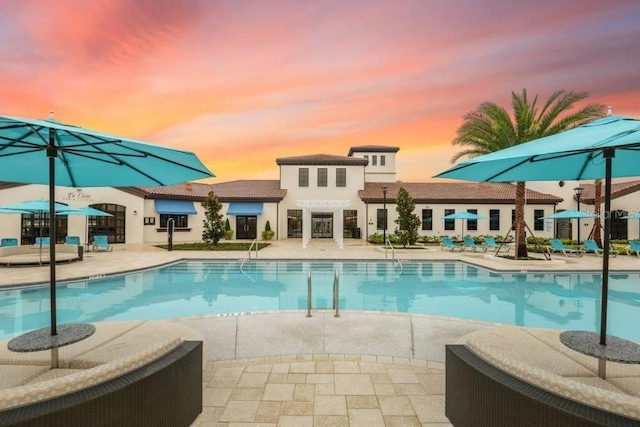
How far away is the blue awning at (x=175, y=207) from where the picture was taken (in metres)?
26.8

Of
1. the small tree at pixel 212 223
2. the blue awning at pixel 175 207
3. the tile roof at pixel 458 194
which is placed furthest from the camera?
the tile roof at pixel 458 194

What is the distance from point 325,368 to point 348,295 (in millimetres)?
6674

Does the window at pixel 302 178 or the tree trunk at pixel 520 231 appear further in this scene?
the window at pixel 302 178

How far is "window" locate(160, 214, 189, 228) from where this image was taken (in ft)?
90.7

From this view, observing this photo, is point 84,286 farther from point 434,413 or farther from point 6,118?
point 434,413

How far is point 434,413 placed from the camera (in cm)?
361

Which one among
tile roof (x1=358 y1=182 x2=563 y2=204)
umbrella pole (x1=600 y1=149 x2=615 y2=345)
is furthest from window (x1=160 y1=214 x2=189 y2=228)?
umbrella pole (x1=600 y1=149 x2=615 y2=345)

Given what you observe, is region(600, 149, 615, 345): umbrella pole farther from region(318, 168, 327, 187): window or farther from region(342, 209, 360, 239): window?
region(318, 168, 327, 187): window

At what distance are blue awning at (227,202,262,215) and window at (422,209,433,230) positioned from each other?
15.8 meters

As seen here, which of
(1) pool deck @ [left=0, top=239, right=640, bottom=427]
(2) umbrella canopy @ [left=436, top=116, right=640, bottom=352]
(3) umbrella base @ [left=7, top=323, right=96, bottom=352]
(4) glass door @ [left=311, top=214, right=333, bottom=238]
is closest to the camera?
(2) umbrella canopy @ [left=436, top=116, right=640, bottom=352]

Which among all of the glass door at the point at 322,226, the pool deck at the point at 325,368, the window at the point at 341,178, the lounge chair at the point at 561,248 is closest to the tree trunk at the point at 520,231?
the lounge chair at the point at 561,248

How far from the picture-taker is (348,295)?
11.3 metres

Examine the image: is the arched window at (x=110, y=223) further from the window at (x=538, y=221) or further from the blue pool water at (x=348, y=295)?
the window at (x=538, y=221)

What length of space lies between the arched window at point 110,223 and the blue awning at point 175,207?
2.57m
